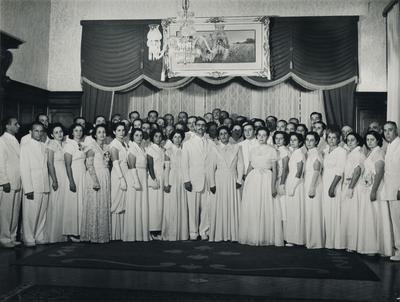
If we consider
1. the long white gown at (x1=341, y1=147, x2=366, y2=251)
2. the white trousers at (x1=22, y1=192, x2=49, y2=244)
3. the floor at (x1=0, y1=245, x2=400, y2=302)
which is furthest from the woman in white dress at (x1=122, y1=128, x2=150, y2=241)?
the long white gown at (x1=341, y1=147, x2=366, y2=251)

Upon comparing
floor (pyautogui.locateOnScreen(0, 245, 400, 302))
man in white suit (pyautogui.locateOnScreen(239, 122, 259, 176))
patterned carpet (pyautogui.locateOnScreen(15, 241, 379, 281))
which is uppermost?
man in white suit (pyautogui.locateOnScreen(239, 122, 259, 176))

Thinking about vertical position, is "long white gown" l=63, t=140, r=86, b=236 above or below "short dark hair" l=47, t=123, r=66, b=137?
below

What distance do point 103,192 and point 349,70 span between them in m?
5.81

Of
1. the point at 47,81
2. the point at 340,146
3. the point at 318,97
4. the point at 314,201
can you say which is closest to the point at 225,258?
the point at 314,201

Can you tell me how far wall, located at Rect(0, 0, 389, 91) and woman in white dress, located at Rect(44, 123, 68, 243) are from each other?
9.56 ft

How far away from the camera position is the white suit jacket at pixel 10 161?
6918mm

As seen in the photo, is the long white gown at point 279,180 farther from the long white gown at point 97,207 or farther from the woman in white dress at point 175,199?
the long white gown at point 97,207

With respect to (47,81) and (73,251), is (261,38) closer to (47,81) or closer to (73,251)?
(47,81)

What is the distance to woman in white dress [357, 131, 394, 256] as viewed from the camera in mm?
6625

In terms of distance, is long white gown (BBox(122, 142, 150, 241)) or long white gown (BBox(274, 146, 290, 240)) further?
long white gown (BBox(122, 142, 150, 241))

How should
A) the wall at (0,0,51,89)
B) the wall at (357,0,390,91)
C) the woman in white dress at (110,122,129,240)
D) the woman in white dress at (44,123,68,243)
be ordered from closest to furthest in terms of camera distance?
1. the woman in white dress at (44,123,68,243)
2. the woman in white dress at (110,122,129,240)
3. the wall at (0,0,51,89)
4. the wall at (357,0,390,91)

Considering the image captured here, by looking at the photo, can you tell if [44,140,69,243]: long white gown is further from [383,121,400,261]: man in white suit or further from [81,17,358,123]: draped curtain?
[383,121,400,261]: man in white suit

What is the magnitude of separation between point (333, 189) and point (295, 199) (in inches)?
22.0

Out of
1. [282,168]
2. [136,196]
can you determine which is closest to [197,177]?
[136,196]
